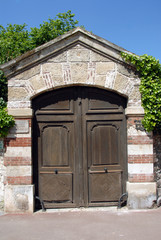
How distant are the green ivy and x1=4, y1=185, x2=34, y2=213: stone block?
125 inches

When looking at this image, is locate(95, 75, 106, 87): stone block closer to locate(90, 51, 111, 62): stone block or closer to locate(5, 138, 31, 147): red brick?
locate(90, 51, 111, 62): stone block

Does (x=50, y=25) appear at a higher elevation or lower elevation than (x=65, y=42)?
higher

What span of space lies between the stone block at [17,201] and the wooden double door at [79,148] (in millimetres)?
370

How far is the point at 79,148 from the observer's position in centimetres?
577

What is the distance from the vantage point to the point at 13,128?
558cm

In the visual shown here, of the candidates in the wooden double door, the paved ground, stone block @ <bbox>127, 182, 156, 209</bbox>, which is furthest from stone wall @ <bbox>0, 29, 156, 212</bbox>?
the paved ground

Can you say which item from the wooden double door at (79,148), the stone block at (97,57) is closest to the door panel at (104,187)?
the wooden double door at (79,148)

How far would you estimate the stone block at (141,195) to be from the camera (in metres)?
5.54

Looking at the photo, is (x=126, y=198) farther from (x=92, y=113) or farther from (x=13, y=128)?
(x=13, y=128)

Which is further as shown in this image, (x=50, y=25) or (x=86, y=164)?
(x=50, y=25)

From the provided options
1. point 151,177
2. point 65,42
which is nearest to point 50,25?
point 65,42

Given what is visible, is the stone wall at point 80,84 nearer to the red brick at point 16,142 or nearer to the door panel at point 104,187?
the red brick at point 16,142

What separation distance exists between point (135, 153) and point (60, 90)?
7.64 feet

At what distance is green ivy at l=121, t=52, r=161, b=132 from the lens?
18.3 ft
